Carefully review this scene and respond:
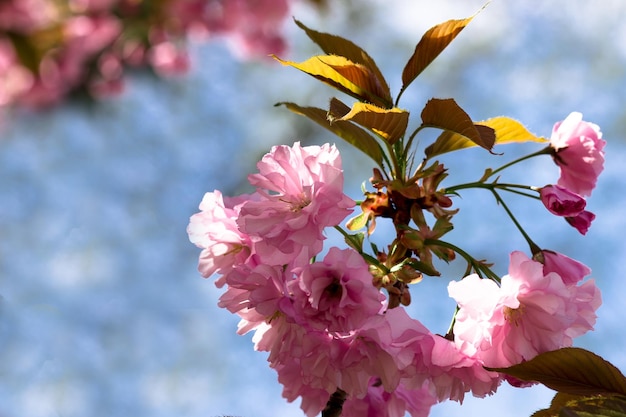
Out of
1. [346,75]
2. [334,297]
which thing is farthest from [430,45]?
[334,297]

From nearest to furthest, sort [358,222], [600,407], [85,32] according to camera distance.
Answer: [600,407], [358,222], [85,32]

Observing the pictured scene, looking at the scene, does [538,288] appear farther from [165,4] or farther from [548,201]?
[165,4]

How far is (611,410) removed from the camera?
1.52 feet

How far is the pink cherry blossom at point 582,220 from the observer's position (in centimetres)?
67

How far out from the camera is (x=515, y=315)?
59cm

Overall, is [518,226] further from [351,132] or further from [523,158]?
[351,132]

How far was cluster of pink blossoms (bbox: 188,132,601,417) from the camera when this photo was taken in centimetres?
56

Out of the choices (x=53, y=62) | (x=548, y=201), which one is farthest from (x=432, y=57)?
(x=53, y=62)

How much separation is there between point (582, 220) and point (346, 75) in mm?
293

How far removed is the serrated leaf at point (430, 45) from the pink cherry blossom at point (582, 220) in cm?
23

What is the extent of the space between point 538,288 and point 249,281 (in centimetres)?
26

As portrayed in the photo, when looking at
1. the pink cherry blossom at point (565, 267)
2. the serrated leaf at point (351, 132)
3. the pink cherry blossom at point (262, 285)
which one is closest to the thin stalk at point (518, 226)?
the pink cherry blossom at point (565, 267)

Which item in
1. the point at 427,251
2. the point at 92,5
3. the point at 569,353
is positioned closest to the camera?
the point at 569,353

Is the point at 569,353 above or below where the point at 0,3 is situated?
below
